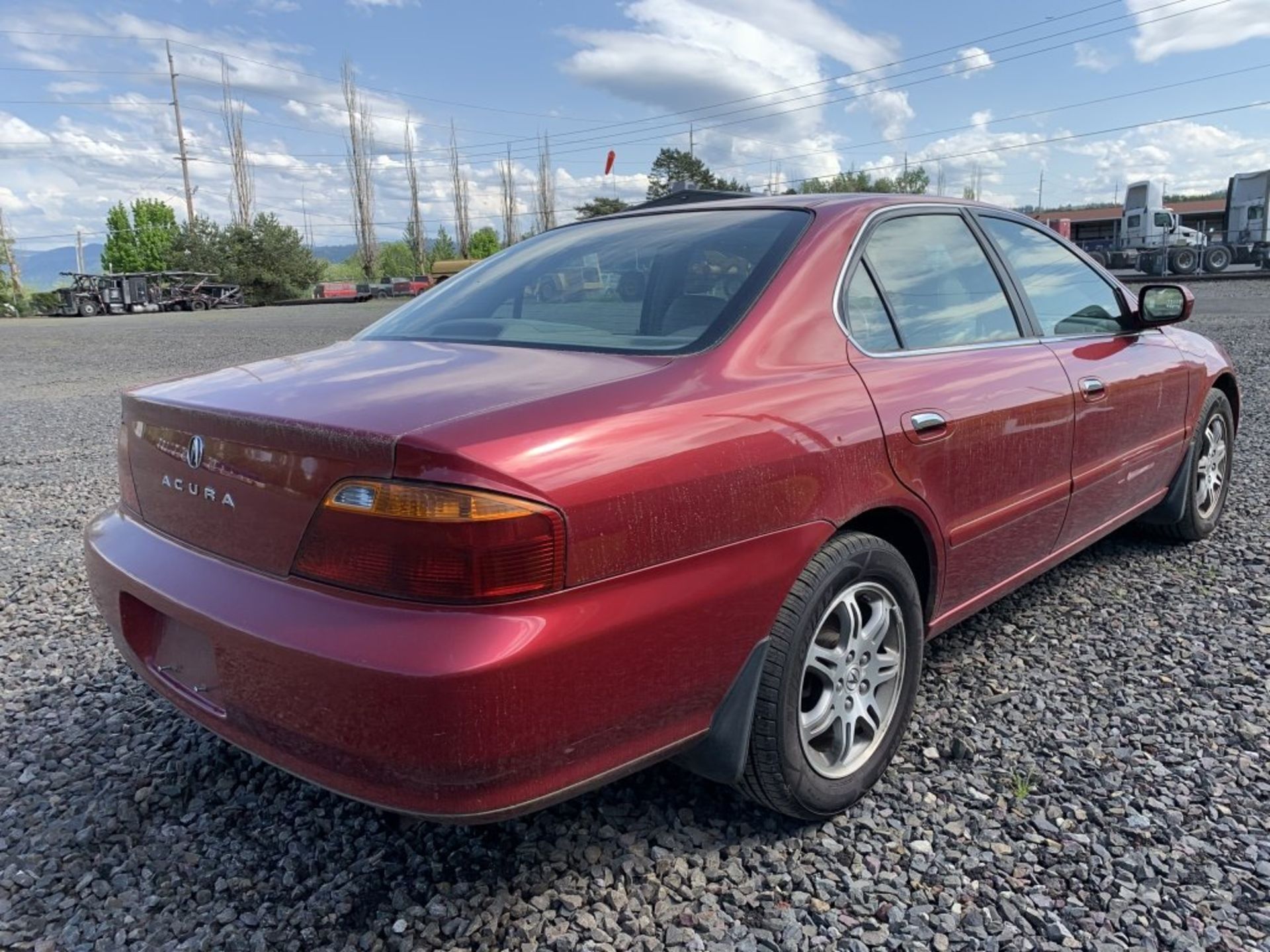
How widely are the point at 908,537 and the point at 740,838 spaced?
91cm

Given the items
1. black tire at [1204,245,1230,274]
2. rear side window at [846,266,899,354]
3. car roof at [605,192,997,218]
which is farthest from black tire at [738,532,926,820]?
black tire at [1204,245,1230,274]

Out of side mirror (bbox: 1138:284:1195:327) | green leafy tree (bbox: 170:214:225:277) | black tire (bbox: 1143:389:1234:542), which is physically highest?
green leafy tree (bbox: 170:214:225:277)

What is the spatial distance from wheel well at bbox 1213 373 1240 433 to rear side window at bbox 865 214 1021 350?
195 cm

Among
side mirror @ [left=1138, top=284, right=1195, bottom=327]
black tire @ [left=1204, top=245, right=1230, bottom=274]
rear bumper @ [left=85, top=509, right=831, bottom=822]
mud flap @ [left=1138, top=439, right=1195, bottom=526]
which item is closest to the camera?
rear bumper @ [left=85, top=509, right=831, bottom=822]

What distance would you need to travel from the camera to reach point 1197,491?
4176 mm

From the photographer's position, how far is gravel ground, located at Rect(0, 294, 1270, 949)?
1888 millimetres

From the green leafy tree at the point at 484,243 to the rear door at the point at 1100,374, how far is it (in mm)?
75509

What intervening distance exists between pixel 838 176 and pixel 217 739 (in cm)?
7580

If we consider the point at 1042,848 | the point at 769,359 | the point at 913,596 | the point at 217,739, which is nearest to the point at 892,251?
the point at 769,359

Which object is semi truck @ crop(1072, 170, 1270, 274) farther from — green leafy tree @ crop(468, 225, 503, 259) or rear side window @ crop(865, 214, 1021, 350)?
green leafy tree @ crop(468, 225, 503, 259)

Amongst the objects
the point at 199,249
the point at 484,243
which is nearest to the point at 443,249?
the point at 484,243

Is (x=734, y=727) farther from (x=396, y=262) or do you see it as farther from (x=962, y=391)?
(x=396, y=262)

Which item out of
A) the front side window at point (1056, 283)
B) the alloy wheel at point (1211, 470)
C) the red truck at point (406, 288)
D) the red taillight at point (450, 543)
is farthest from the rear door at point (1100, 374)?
the red truck at point (406, 288)

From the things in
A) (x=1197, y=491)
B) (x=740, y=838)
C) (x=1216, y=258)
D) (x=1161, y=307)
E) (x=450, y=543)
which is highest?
(x=1216, y=258)
